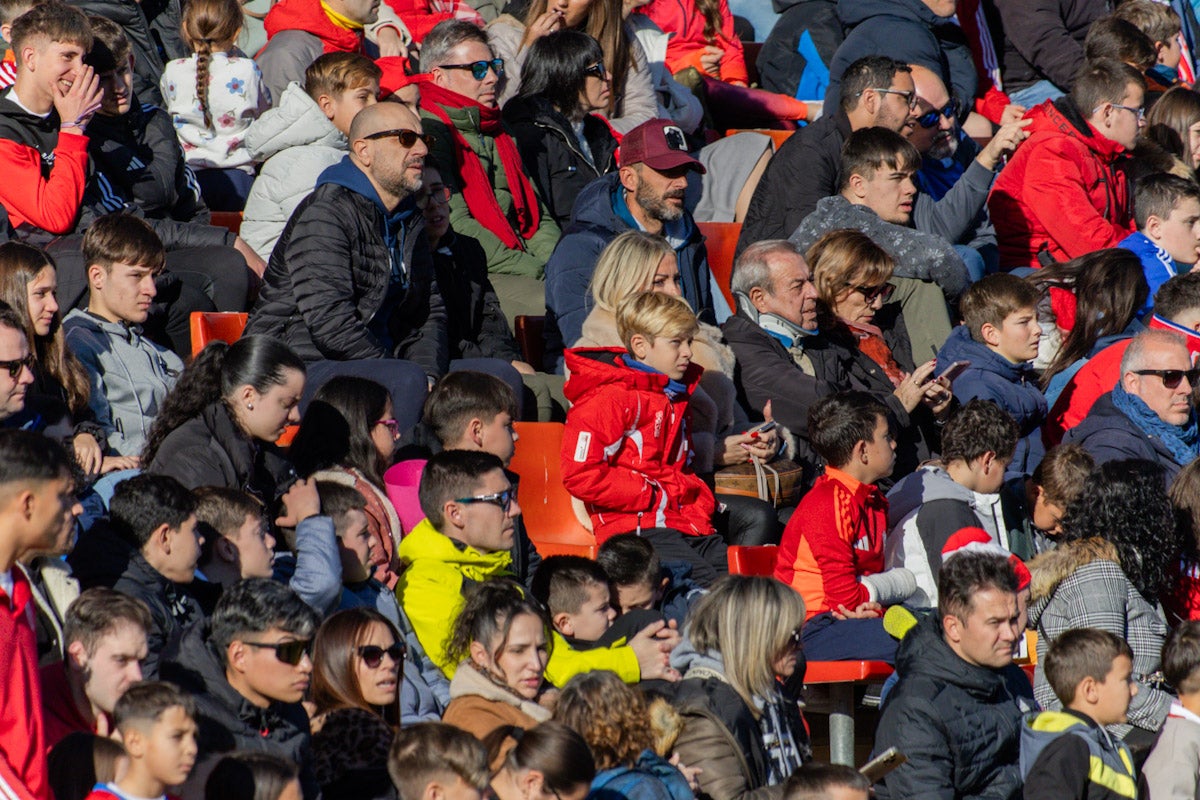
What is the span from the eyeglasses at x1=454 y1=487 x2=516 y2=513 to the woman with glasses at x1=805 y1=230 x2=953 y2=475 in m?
2.28

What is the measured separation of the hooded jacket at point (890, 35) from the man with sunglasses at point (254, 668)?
5898mm

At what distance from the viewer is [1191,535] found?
6883 millimetres

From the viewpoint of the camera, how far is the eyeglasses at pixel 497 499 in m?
5.85

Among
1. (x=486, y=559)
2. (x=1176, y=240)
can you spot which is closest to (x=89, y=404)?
(x=486, y=559)

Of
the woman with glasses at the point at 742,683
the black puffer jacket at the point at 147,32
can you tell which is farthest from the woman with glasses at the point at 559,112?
the woman with glasses at the point at 742,683

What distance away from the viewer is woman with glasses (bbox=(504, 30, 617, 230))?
8875 mm

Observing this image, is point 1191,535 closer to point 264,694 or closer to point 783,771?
point 783,771

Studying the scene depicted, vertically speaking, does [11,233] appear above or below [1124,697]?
above

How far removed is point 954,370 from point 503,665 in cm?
330

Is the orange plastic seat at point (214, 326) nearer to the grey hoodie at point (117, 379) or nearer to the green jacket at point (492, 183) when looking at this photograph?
the grey hoodie at point (117, 379)

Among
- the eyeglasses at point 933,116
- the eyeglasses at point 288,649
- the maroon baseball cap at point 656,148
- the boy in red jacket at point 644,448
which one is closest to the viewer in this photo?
the eyeglasses at point 288,649

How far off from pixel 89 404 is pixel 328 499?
3.40 ft

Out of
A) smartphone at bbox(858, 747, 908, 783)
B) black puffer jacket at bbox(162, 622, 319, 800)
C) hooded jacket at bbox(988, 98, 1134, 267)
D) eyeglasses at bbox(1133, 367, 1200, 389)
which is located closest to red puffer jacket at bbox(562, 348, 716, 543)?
smartphone at bbox(858, 747, 908, 783)

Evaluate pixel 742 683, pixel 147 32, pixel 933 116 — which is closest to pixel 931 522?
pixel 742 683
